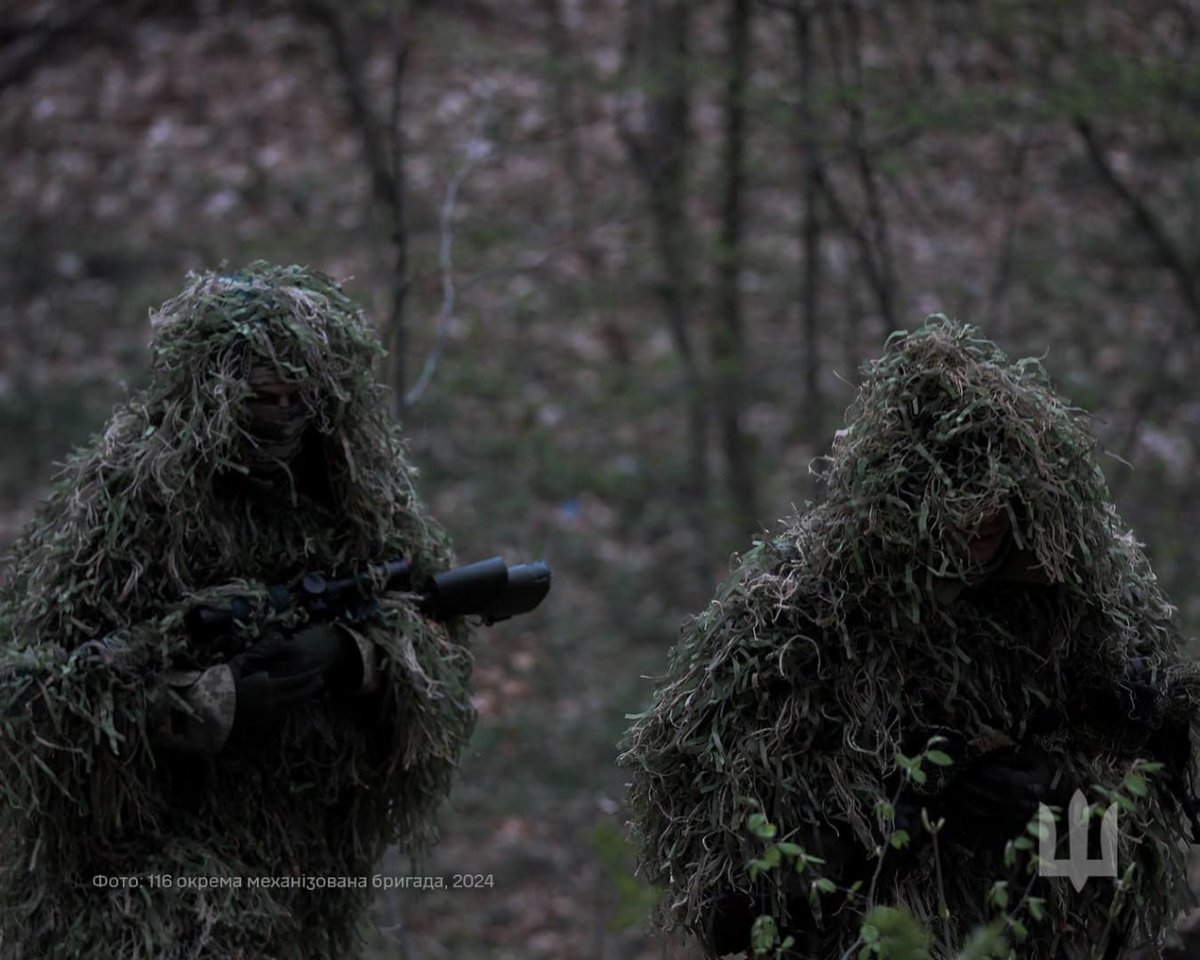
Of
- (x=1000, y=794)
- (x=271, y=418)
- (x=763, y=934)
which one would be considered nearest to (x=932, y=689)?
(x=1000, y=794)

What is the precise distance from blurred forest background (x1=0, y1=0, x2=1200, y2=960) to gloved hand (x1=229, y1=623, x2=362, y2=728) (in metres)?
2.28

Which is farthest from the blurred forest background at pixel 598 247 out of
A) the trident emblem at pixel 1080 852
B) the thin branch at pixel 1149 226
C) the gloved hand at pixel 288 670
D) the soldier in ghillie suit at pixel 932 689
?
the trident emblem at pixel 1080 852

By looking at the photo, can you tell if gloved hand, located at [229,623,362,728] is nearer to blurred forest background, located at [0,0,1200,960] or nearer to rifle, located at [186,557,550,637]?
rifle, located at [186,557,550,637]

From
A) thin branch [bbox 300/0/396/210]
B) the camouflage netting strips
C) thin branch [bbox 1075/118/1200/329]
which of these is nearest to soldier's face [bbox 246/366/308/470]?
the camouflage netting strips

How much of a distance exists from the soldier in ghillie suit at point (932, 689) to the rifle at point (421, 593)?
675mm

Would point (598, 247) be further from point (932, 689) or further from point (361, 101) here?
point (932, 689)

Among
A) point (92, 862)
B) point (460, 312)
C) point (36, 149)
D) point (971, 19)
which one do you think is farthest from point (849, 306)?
point (36, 149)

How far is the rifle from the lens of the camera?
11.0ft

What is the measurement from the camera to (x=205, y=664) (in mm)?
3250

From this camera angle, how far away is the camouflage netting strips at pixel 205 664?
313 centimetres

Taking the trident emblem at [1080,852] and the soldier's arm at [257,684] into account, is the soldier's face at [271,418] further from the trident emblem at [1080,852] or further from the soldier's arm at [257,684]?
the trident emblem at [1080,852]

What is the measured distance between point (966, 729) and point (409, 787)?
4.89ft

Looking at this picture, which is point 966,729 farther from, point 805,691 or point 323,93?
point 323,93

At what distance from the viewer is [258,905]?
3.27 m
